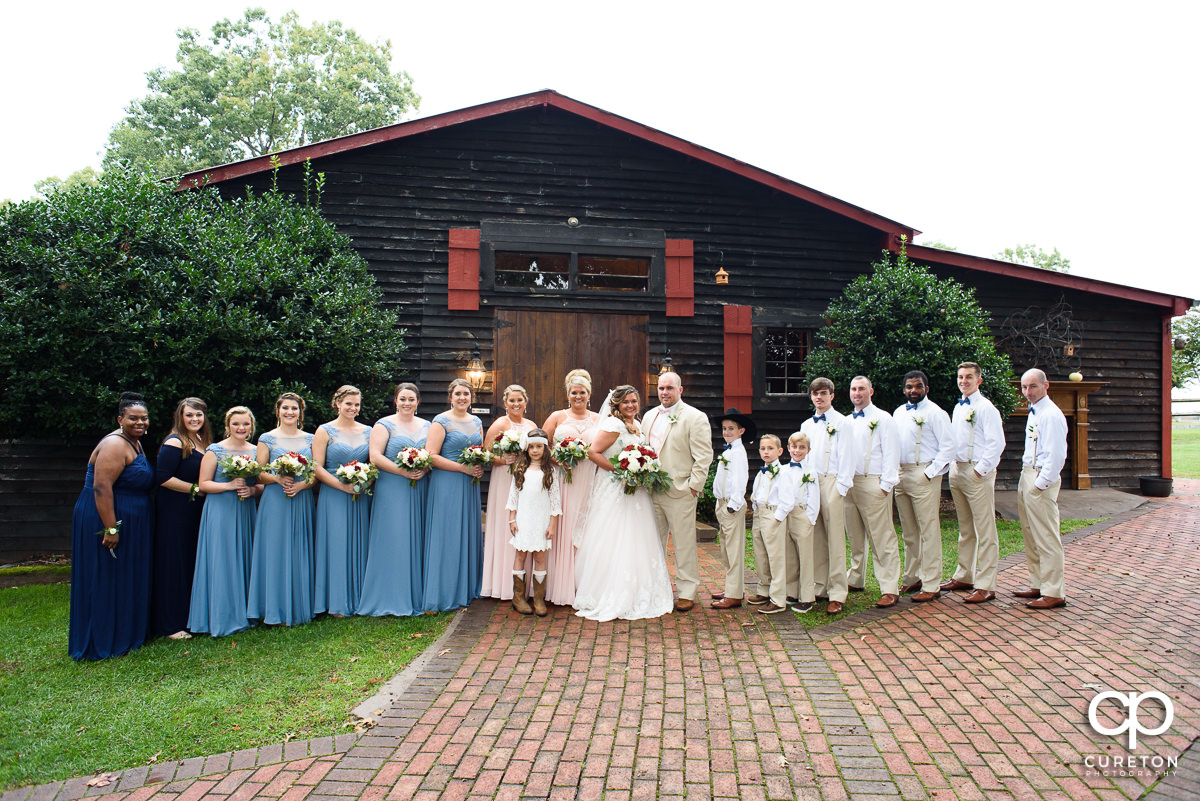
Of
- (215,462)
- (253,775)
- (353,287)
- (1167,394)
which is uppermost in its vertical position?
(353,287)

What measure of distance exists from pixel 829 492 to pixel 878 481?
18.0 inches

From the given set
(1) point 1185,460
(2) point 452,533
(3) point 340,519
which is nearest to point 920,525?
(2) point 452,533

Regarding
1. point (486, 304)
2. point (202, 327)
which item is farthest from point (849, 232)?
point (202, 327)

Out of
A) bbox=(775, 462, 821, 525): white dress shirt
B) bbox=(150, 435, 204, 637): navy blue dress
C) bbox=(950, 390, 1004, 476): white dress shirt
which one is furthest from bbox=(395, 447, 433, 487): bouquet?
bbox=(950, 390, 1004, 476): white dress shirt

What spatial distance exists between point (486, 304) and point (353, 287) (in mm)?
2350

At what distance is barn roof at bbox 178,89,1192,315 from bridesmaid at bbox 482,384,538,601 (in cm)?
537

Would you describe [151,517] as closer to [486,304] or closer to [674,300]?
[486,304]

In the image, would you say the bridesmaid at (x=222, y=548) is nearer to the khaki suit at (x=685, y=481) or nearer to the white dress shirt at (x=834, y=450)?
the khaki suit at (x=685, y=481)

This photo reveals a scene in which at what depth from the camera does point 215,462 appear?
17.1 feet

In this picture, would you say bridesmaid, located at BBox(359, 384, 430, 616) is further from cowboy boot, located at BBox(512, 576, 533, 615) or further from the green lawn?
the green lawn

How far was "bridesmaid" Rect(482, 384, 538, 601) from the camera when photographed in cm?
578

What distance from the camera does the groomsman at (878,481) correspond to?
5707 mm

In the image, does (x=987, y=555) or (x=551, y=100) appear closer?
(x=987, y=555)

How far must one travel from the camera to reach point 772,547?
18.2 feet
